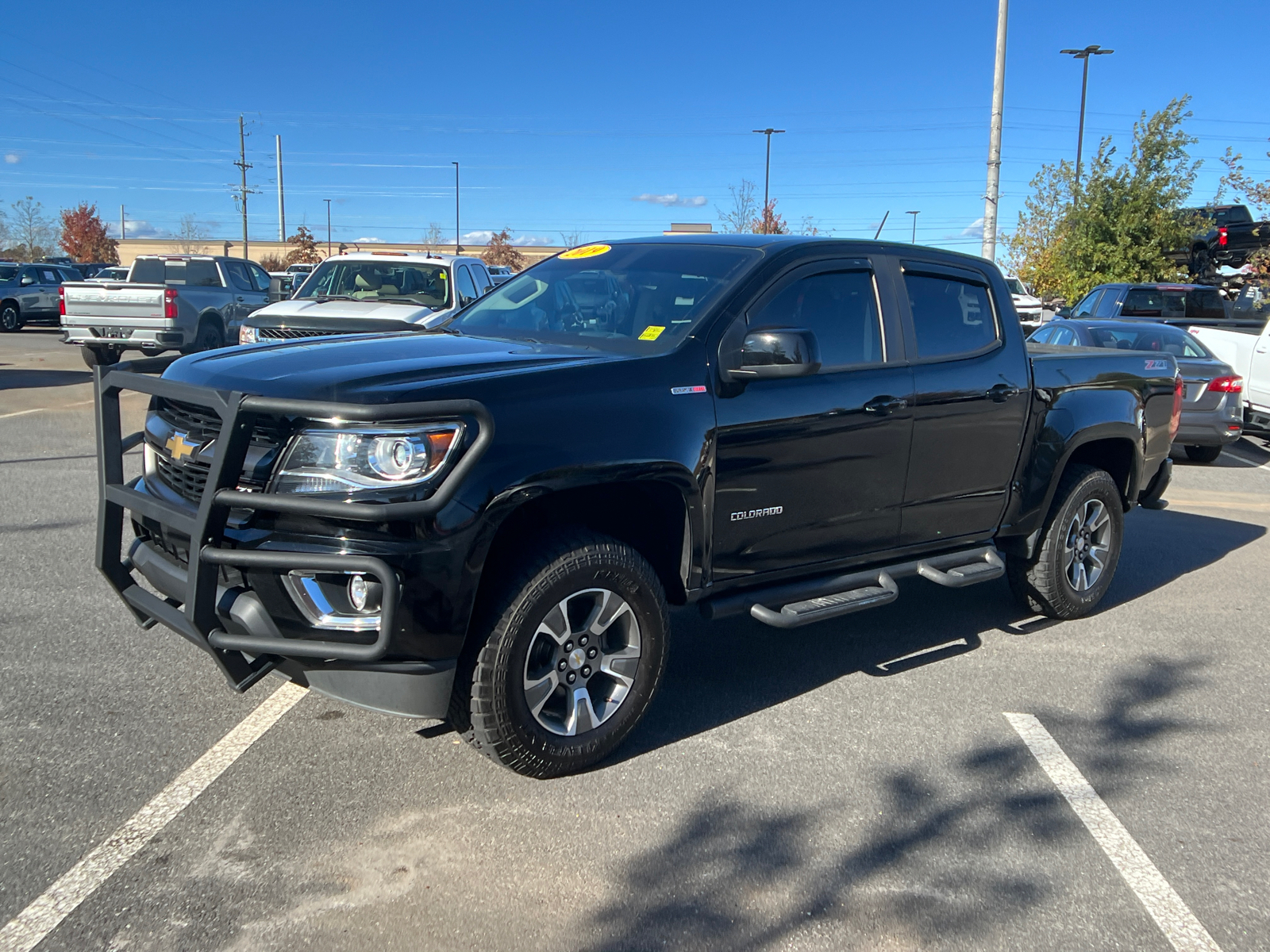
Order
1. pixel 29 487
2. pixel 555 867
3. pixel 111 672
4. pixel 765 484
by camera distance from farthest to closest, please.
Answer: pixel 29 487, pixel 111 672, pixel 765 484, pixel 555 867

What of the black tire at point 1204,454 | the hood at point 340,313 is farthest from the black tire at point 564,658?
the black tire at point 1204,454

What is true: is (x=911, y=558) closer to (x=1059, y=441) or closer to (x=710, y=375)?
(x=1059, y=441)

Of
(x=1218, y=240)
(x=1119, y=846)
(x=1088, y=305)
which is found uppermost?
(x=1218, y=240)

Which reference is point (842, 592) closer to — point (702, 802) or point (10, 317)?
point (702, 802)

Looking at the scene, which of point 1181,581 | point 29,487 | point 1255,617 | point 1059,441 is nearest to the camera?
point 1059,441

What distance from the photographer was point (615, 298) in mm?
4738

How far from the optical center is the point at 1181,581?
700cm

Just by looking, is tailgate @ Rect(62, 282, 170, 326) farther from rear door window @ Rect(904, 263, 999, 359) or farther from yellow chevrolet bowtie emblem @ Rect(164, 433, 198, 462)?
rear door window @ Rect(904, 263, 999, 359)

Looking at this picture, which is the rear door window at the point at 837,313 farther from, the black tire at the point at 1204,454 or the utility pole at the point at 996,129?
the utility pole at the point at 996,129

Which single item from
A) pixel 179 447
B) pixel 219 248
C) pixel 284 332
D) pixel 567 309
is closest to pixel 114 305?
pixel 284 332

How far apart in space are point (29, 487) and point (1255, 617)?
336 inches

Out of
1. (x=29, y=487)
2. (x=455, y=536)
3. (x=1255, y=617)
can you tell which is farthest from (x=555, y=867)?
(x=29, y=487)

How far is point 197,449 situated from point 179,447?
0.51 ft

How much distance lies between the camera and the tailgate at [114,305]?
16750mm
